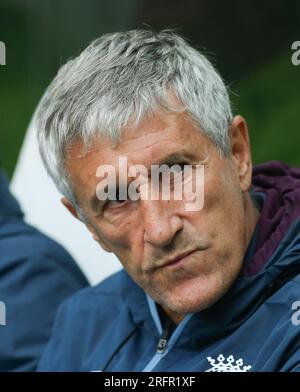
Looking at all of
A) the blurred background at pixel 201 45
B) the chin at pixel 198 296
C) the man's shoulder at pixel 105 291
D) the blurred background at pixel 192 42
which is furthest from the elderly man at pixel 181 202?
the blurred background at pixel 201 45

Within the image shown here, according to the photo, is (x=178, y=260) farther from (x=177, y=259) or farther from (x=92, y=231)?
(x=92, y=231)

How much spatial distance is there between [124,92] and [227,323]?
61cm

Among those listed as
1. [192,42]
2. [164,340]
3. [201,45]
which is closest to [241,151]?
[164,340]

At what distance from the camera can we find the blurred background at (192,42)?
3146 millimetres

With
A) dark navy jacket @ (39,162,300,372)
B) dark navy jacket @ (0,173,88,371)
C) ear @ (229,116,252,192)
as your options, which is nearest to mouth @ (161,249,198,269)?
dark navy jacket @ (39,162,300,372)

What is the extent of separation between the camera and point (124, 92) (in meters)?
1.84

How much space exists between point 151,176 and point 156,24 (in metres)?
1.69

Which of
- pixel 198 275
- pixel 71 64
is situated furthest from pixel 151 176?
pixel 71 64

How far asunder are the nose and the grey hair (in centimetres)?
18

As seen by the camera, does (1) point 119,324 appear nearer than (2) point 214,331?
No

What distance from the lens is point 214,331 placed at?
6.22 ft

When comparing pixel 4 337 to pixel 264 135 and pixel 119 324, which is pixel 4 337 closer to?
pixel 119 324

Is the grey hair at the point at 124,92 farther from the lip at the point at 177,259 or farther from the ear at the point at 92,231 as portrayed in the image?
the lip at the point at 177,259

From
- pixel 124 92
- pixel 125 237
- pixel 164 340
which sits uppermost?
pixel 124 92
